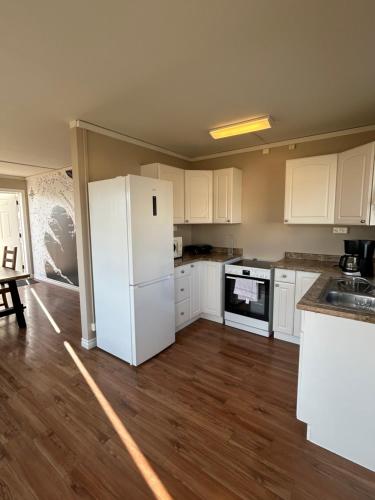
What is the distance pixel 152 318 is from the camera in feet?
8.80

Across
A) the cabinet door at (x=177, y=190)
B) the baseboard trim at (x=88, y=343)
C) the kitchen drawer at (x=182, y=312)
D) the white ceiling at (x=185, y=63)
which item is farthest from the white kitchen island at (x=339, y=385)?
the cabinet door at (x=177, y=190)

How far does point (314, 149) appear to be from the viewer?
10.4 feet

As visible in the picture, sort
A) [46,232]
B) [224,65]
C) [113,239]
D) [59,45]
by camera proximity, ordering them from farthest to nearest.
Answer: [46,232] → [113,239] → [224,65] → [59,45]

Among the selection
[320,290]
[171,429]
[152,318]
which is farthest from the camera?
[152,318]

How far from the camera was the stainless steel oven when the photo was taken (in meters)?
3.07

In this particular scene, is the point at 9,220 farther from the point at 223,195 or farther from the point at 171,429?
the point at 171,429

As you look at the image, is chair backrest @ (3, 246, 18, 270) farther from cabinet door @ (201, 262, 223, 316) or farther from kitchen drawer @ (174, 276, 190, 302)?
cabinet door @ (201, 262, 223, 316)

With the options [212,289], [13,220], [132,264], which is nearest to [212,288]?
[212,289]

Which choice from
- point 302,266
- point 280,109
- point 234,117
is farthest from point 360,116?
point 302,266

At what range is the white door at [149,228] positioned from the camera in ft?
7.79

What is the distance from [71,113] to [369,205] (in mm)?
2987

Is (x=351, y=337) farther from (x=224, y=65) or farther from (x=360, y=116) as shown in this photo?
(x=360, y=116)

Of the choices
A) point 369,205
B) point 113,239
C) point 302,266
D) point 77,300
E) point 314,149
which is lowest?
point 77,300

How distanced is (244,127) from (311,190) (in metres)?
1.08
